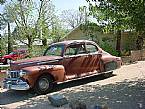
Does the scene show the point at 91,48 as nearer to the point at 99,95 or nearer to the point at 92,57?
the point at 92,57

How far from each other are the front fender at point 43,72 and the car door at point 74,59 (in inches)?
18.9

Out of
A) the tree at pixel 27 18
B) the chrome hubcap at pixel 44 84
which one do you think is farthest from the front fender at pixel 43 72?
the tree at pixel 27 18

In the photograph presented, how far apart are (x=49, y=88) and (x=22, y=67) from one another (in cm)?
124

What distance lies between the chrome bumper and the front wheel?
0.41 metres

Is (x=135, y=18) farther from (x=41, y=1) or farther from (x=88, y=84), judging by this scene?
(x=41, y=1)

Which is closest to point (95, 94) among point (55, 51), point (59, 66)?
point (59, 66)

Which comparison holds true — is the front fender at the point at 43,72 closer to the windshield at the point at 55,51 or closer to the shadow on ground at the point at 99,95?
the shadow on ground at the point at 99,95

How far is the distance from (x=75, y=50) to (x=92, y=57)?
2.83 ft

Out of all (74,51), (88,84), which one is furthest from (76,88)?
(74,51)

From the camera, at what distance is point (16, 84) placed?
33.5 feet

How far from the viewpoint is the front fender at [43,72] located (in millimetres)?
10043

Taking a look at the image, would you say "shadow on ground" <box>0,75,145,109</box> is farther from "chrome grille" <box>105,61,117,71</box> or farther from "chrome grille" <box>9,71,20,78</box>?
"chrome grille" <box>105,61,117,71</box>

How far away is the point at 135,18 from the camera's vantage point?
8195 mm

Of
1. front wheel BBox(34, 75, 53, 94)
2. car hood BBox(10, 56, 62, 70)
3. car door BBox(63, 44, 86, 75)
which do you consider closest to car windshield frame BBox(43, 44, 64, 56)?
car door BBox(63, 44, 86, 75)
